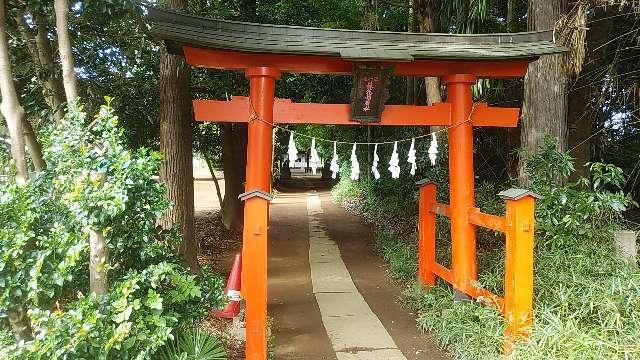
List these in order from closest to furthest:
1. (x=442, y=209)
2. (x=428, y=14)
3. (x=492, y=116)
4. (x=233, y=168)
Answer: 1. (x=492, y=116)
2. (x=442, y=209)
3. (x=428, y=14)
4. (x=233, y=168)

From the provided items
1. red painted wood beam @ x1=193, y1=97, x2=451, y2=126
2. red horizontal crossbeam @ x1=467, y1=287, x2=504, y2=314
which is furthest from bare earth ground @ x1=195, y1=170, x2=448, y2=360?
red painted wood beam @ x1=193, y1=97, x2=451, y2=126

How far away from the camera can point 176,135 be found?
6.41 meters

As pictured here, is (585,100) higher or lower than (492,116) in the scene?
higher

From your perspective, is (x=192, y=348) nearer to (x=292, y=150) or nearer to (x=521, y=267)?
(x=292, y=150)

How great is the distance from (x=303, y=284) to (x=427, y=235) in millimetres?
2330

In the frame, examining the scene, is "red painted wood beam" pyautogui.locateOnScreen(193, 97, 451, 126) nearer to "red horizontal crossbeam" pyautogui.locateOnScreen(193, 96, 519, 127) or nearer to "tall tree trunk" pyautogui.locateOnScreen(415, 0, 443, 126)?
"red horizontal crossbeam" pyautogui.locateOnScreen(193, 96, 519, 127)

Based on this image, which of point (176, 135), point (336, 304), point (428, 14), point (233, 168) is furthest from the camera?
point (233, 168)

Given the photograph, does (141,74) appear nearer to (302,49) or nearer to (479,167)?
(302,49)

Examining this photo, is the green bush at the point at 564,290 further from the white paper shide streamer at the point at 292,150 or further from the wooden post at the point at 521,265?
the white paper shide streamer at the point at 292,150

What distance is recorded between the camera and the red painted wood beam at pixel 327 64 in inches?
200

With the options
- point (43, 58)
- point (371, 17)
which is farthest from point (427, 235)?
point (43, 58)

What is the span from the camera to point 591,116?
7863 mm

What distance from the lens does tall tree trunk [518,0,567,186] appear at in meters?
6.11

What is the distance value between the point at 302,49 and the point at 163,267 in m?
2.94
